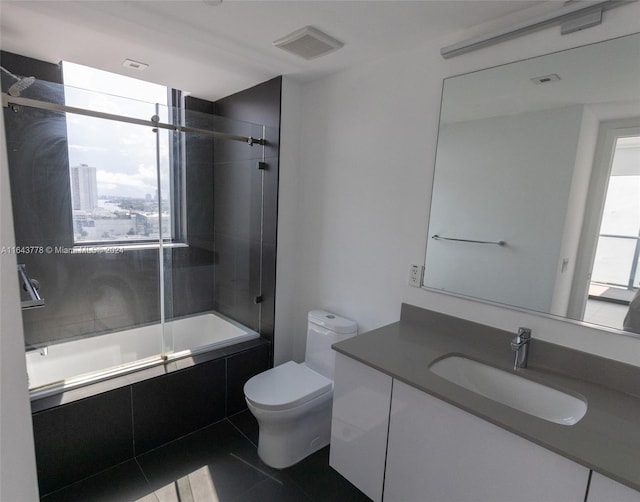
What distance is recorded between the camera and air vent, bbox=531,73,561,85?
145 centimetres

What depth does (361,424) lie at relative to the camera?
158 cm

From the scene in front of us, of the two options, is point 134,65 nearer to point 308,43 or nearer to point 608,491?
point 308,43

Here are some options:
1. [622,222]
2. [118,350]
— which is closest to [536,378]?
[622,222]

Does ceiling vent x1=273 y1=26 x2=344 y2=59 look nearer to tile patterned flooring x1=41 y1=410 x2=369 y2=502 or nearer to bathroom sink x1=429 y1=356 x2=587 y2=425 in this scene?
bathroom sink x1=429 y1=356 x2=587 y2=425

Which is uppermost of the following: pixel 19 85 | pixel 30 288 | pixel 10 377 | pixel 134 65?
pixel 134 65

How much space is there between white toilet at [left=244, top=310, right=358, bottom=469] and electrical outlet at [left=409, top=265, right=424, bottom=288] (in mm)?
501

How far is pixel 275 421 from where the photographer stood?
1853 millimetres

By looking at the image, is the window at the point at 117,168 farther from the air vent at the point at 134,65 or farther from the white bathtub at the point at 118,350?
the white bathtub at the point at 118,350

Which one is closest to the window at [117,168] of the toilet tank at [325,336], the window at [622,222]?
the toilet tank at [325,336]

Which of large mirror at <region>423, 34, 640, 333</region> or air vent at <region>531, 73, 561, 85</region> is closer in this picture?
large mirror at <region>423, 34, 640, 333</region>

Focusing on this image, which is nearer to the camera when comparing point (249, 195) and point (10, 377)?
point (10, 377)

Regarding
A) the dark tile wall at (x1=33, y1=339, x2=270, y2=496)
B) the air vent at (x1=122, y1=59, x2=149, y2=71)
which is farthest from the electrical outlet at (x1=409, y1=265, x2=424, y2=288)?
the air vent at (x1=122, y1=59, x2=149, y2=71)

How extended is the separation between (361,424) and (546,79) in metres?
1.74

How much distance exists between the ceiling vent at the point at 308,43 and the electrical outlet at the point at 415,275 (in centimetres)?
129
